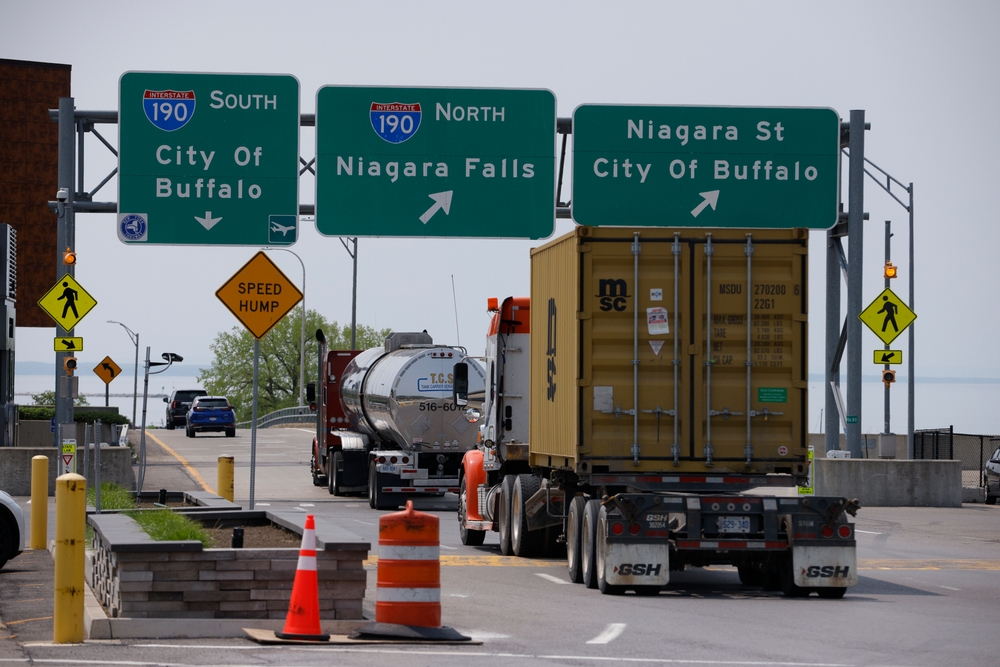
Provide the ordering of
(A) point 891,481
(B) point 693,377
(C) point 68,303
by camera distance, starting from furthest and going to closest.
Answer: (A) point 891,481 < (C) point 68,303 < (B) point 693,377

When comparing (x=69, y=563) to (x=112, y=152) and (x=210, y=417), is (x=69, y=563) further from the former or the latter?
(x=210, y=417)

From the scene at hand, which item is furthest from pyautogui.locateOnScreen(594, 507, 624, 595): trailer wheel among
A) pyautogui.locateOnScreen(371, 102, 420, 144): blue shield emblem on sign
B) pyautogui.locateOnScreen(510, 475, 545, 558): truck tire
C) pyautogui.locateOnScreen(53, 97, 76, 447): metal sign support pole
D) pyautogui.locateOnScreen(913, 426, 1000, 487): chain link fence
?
pyautogui.locateOnScreen(913, 426, 1000, 487): chain link fence

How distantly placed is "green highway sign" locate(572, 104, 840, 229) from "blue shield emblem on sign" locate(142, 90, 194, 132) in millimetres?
6598

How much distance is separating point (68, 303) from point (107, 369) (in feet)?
65.6

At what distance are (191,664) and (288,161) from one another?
16561 mm

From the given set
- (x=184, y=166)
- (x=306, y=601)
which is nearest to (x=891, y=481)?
(x=184, y=166)

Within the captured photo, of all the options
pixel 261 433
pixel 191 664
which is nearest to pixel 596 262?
pixel 191 664

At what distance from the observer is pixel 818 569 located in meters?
13.8

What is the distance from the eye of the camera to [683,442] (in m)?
14.3

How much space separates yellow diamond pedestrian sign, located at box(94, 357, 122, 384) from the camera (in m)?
42.1

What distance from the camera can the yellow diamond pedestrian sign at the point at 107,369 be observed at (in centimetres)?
4212

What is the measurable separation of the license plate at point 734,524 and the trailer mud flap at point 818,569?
19.6 inches

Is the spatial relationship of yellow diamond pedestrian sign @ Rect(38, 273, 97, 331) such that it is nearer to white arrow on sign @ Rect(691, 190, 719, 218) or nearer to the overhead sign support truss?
the overhead sign support truss

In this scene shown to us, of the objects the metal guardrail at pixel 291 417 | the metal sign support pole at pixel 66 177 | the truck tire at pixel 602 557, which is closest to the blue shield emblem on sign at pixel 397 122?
the metal sign support pole at pixel 66 177
